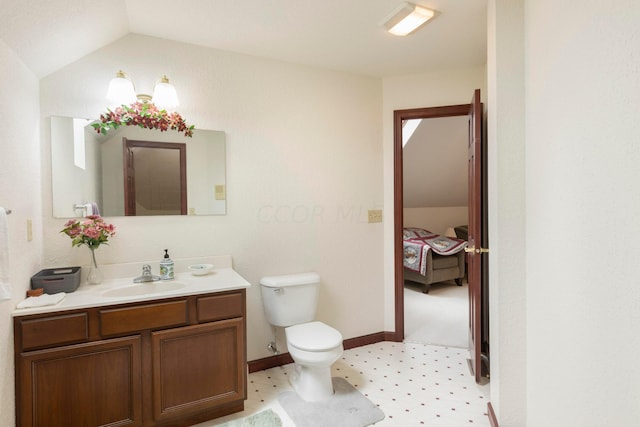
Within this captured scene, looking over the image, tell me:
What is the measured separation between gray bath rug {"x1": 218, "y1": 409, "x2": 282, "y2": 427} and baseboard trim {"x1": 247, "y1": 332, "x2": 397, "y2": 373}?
57 cm

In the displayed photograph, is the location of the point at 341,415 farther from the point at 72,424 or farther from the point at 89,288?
the point at 89,288

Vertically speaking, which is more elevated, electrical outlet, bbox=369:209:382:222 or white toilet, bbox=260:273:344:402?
electrical outlet, bbox=369:209:382:222

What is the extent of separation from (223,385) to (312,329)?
2.24ft

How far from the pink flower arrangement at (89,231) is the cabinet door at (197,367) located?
26.5 inches

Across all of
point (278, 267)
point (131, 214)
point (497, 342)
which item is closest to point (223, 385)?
point (278, 267)

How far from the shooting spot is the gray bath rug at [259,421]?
2021mm

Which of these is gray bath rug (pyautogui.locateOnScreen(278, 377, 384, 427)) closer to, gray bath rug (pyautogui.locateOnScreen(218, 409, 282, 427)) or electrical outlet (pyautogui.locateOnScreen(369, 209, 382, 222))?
gray bath rug (pyautogui.locateOnScreen(218, 409, 282, 427))

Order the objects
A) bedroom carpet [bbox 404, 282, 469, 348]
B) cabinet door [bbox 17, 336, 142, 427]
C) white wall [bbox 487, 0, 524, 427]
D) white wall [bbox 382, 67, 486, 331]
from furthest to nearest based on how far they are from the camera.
→ bedroom carpet [bbox 404, 282, 469, 348] → white wall [bbox 382, 67, 486, 331] → white wall [bbox 487, 0, 524, 427] → cabinet door [bbox 17, 336, 142, 427]

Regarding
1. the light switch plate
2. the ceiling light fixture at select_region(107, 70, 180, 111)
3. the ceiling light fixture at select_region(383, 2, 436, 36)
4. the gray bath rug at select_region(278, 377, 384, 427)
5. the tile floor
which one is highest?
the ceiling light fixture at select_region(383, 2, 436, 36)

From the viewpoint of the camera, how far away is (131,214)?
2.29 metres

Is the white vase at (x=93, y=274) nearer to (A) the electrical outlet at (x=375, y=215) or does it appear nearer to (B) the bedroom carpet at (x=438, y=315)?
(A) the electrical outlet at (x=375, y=215)

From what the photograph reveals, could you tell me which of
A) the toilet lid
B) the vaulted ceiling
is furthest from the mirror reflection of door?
the toilet lid

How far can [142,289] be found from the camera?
212 centimetres

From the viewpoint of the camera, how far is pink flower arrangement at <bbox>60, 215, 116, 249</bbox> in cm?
199
